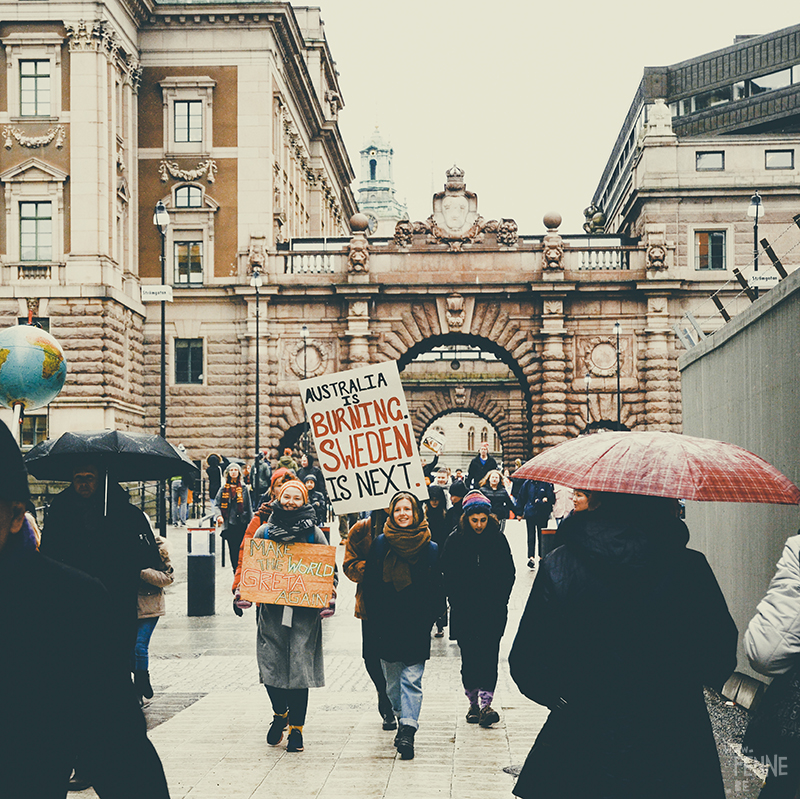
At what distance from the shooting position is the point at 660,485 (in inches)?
197

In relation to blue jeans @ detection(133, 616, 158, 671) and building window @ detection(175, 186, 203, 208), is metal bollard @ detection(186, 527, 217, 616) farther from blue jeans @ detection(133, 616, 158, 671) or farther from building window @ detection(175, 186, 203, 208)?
building window @ detection(175, 186, 203, 208)

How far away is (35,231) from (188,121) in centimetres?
842

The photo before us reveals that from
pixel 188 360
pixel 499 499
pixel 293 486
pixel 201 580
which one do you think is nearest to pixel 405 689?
pixel 293 486

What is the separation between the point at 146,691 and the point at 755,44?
68046 mm

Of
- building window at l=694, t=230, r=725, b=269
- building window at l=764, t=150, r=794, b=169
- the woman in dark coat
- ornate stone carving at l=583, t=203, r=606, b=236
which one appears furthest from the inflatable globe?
ornate stone carving at l=583, t=203, r=606, b=236

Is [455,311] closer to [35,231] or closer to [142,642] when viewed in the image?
[35,231]

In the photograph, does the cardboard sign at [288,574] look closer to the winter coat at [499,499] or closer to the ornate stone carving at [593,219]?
the winter coat at [499,499]

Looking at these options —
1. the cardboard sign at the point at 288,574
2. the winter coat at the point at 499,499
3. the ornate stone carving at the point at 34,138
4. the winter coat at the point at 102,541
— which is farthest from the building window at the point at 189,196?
the winter coat at the point at 102,541

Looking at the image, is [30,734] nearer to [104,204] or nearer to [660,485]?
[660,485]

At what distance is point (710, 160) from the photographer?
45.5 metres

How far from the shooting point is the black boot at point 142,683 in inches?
388

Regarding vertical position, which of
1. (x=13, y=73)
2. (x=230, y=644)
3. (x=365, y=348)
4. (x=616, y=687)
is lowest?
(x=230, y=644)

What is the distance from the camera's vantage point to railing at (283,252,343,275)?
150 feet

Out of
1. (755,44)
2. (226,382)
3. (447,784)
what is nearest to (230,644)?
(447,784)
